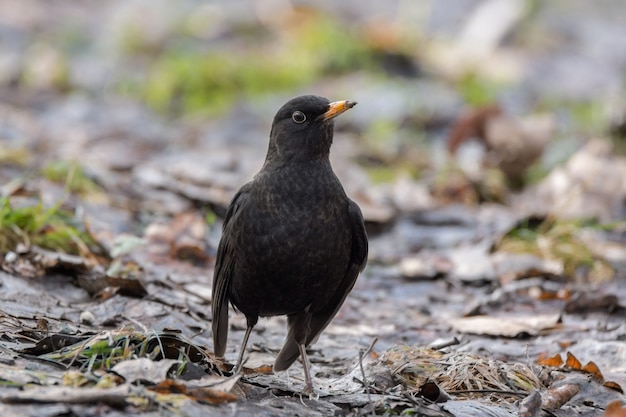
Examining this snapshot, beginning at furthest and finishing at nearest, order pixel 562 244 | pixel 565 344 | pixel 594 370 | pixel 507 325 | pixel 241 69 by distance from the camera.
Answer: pixel 241 69
pixel 562 244
pixel 507 325
pixel 565 344
pixel 594 370

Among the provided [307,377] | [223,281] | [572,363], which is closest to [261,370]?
[307,377]

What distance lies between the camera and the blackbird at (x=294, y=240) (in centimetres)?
463

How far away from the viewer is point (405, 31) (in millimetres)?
15023

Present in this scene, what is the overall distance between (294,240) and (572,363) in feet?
4.79

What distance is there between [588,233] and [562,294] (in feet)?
4.77

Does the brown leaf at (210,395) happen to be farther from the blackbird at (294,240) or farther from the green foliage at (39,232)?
the green foliage at (39,232)

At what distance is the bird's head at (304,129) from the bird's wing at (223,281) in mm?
307

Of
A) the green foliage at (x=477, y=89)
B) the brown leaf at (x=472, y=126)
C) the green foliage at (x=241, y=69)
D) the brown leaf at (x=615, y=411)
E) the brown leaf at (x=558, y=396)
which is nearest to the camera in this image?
the brown leaf at (x=615, y=411)

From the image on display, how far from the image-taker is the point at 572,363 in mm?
4641

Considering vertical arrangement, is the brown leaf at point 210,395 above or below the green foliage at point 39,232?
below

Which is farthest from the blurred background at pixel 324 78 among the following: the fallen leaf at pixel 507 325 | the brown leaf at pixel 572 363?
the brown leaf at pixel 572 363

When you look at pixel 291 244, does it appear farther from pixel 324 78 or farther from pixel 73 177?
pixel 324 78

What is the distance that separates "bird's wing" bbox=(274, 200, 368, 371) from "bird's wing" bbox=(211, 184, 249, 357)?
31 centimetres

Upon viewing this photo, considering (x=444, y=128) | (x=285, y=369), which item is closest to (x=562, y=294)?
(x=285, y=369)
